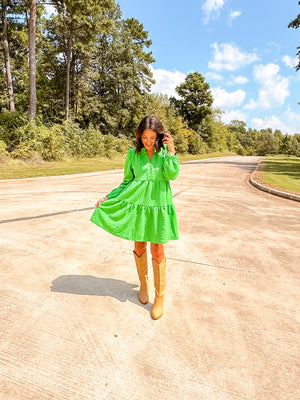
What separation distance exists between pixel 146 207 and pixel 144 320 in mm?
1035

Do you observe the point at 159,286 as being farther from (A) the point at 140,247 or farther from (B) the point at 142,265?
(A) the point at 140,247

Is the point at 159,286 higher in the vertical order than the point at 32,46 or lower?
lower

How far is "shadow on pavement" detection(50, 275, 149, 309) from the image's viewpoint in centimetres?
274

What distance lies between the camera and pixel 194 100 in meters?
55.5

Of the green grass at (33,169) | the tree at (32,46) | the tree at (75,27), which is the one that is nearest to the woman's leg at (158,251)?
the green grass at (33,169)

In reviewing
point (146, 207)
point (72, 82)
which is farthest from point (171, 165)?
point (72, 82)

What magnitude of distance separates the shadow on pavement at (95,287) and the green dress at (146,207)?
75 cm

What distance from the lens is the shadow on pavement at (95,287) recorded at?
2.74m

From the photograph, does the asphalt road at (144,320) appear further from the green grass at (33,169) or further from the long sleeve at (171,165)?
the green grass at (33,169)

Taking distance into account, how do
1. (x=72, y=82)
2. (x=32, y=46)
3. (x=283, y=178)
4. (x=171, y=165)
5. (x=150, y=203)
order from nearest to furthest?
(x=171, y=165) → (x=150, y=203) → (x=283, y=178) → (x=32, y=46) → (x=72, y=82)

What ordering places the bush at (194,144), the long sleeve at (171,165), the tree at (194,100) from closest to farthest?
1. the long sleeve at (171,165)
2. the bush at (194,144)
3. the tree at (194,100)

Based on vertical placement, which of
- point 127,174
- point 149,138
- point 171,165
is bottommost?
point 127,174

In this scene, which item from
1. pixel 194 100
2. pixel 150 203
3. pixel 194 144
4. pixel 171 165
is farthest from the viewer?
pixel 194 100

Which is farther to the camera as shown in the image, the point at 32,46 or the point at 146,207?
the point at 32,46
